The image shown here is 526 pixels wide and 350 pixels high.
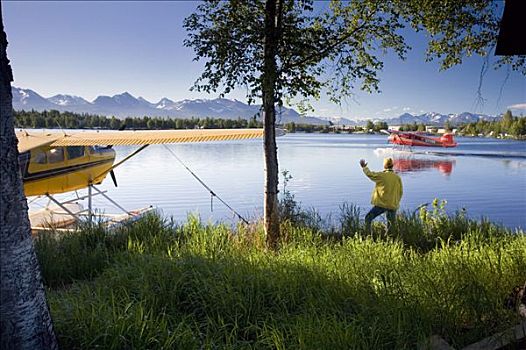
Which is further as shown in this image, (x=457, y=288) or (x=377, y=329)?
(x=457, y=288)

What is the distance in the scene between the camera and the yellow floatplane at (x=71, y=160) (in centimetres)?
914

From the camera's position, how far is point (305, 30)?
5.01 meters

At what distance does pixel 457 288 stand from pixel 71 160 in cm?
1037

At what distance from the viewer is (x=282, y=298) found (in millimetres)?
→ 3289

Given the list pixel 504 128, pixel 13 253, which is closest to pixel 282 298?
pixel 13 253

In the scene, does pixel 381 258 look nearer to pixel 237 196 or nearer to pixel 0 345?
pixel 0 345

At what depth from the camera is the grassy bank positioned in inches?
102

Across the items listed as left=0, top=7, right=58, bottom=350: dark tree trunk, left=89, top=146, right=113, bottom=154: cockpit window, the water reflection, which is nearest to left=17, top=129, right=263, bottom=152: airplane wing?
left=89, top=146, right=113, bottom=154: cockpit window

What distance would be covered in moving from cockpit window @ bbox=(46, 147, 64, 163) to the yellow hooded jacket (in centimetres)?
816

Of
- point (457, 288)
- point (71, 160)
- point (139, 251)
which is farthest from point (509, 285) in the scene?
point (71, 160)

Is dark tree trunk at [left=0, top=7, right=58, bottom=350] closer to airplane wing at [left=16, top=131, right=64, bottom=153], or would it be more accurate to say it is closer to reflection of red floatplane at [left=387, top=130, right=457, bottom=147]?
airplane wing at [left=16, top=131, right=64, bottom=153]

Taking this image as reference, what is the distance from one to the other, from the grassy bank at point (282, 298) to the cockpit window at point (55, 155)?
246 inches

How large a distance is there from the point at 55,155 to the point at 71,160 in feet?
1.61

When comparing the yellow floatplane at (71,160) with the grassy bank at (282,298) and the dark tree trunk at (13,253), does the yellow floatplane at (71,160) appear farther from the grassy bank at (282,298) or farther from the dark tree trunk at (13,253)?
the dark tree trunk at (13,253)
